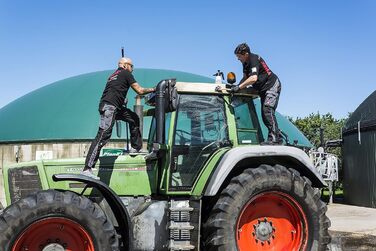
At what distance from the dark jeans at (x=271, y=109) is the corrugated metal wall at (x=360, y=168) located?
14.8 m

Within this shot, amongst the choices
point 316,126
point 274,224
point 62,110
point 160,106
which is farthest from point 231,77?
point 316,126

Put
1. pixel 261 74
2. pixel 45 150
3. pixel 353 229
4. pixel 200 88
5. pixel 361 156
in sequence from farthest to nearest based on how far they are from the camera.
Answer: pixel 45 150 < pixel 361 156 < pixel 353 229 < pixel 261 74 < pixel 200 88

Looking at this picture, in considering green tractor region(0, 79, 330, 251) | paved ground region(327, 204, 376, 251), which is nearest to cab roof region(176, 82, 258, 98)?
green tractor region(0, 79, 330, 251)

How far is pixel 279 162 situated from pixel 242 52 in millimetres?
1626

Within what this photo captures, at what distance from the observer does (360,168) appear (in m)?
21.3

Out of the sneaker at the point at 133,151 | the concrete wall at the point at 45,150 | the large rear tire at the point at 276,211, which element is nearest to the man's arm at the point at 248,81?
the large rear tire at the point at 276,211

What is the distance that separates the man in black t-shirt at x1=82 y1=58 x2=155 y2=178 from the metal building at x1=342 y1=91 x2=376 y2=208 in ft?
52.1

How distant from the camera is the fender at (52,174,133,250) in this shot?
18.3 ft

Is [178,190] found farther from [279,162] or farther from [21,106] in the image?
[21,106]

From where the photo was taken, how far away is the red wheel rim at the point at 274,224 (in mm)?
6117

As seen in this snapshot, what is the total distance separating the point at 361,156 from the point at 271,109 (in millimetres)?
15968

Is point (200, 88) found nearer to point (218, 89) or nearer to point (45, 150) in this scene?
point (218, 89)

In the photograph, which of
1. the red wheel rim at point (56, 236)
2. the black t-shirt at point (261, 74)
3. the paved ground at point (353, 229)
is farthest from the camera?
the paved ground at point (353, 229)

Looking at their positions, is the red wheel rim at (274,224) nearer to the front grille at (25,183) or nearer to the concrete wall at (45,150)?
the front grille at (25,183)
